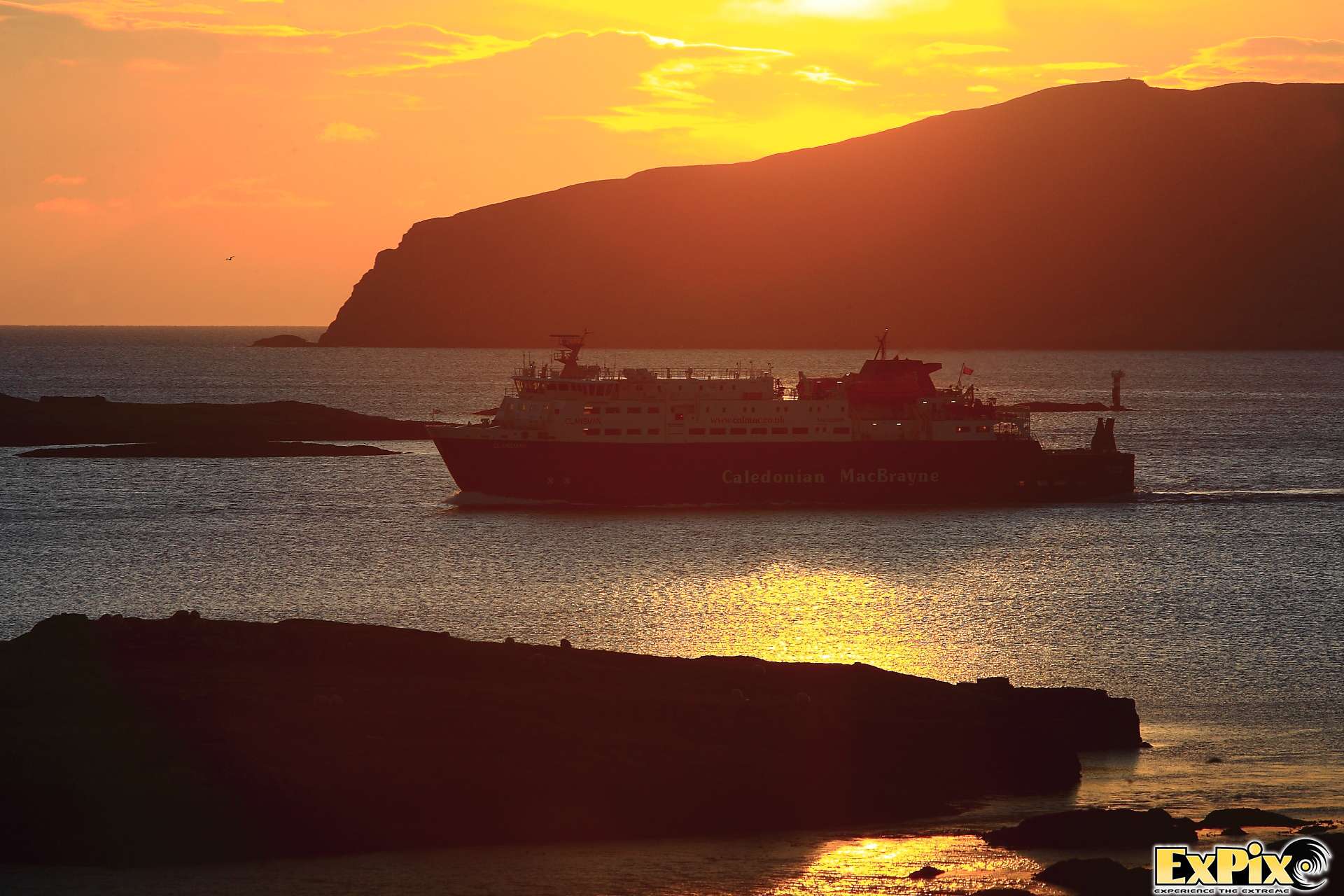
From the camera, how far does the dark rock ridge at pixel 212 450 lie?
9412 cm

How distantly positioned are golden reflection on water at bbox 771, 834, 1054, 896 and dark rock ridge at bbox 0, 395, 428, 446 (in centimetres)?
8553

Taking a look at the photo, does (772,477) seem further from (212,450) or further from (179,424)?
(179,424)

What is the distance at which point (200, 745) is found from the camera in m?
21.3

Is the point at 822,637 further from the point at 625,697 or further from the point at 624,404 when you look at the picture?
the point at 624,404

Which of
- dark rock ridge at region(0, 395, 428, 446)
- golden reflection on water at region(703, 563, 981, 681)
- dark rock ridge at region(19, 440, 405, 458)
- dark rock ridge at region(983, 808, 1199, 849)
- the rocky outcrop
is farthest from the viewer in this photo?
dark rock ridge at region(0, 395, 428, 446)

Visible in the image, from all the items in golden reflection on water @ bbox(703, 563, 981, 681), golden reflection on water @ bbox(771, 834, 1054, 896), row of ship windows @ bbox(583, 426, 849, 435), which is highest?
row of ship windows @ bbox(583, 426, 849, 435)

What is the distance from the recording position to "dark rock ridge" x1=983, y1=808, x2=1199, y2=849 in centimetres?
2056

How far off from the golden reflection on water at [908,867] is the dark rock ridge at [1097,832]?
40cm

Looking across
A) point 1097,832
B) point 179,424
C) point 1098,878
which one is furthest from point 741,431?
point 179,424

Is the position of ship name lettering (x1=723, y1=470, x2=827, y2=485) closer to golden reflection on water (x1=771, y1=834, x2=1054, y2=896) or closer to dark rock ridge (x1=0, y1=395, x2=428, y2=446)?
dark rock ridge (x1=0, y1=395, x2=428, y2=446)

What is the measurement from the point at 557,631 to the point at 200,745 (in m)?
17.2

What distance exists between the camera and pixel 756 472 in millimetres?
69375

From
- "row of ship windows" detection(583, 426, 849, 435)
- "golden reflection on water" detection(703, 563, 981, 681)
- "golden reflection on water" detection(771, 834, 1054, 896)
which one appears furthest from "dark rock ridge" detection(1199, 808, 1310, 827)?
"row of ship windows" detection(583, 426, 849, 435)

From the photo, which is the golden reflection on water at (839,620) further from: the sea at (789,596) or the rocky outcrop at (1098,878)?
the rocky outcrop at (1098,878)
